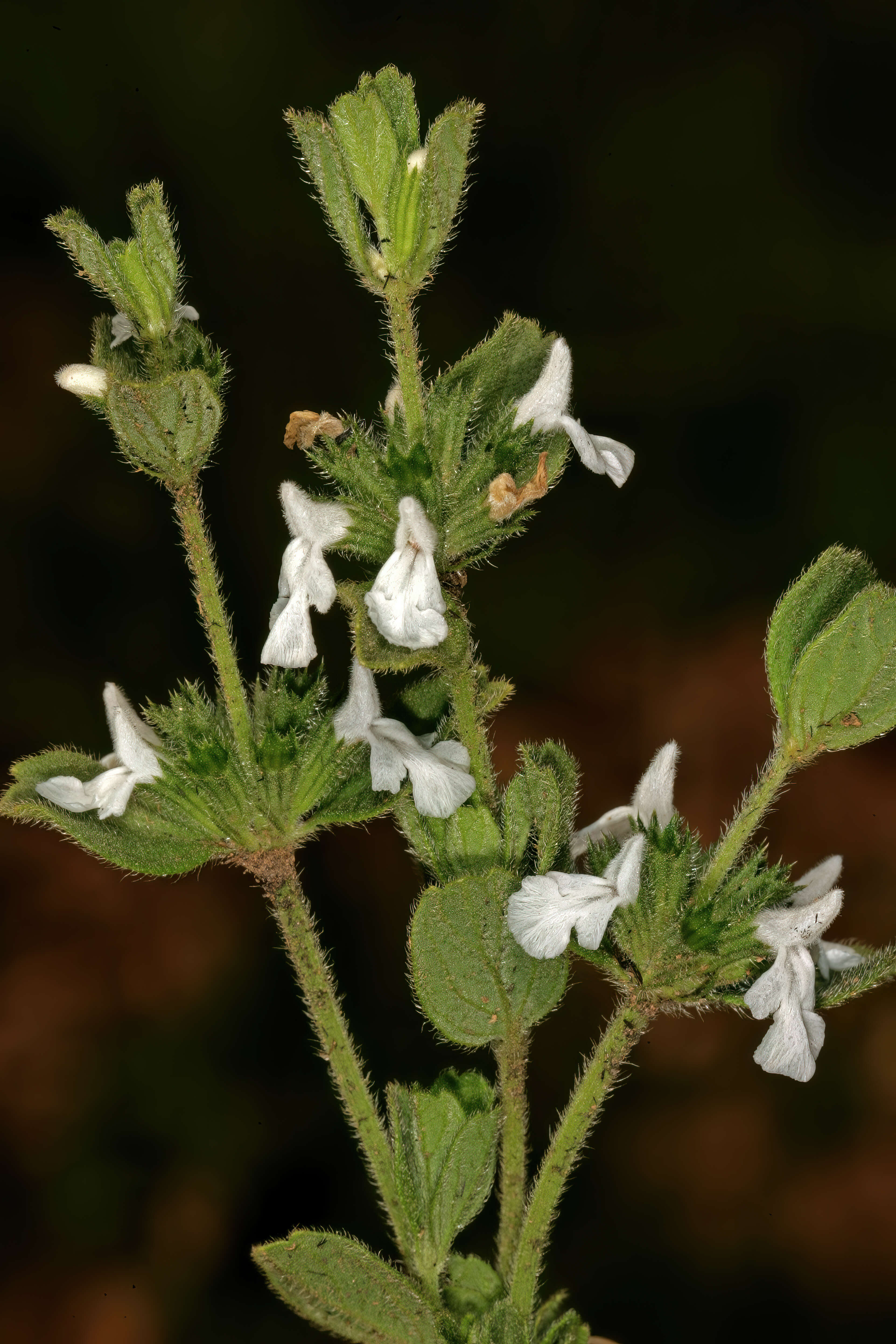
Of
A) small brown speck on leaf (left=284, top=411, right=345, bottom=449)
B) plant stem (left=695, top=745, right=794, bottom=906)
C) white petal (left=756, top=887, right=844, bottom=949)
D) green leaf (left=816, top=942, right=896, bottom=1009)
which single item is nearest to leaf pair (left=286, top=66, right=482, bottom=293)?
small brown speck on leaf (left=284, top=411, right=345, bottom=449)

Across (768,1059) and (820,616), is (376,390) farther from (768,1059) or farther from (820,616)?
(768,1059)

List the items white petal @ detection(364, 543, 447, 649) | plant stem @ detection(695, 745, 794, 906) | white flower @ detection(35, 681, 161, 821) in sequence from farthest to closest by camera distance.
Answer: white flower @ detection(35, 681, 161, 821), plant stem @ detection(695, 745, 794, 906), white petal @ detection(364, 543, 447, 649)

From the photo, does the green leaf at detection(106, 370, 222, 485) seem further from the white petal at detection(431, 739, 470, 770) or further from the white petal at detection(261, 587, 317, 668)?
the white petal at detection(431, 739, 470, 770)

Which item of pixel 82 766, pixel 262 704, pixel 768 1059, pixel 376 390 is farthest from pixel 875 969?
pixel 376 390

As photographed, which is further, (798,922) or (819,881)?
(819,881)

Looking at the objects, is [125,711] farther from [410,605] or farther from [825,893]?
[825,893]

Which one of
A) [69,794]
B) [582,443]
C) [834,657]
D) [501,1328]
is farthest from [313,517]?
[501,1328]

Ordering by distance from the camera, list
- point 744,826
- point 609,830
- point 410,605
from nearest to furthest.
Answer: point 410,605, point 744,826, point 609,830

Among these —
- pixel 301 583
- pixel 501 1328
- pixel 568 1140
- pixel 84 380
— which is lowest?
pixel 501 1328
